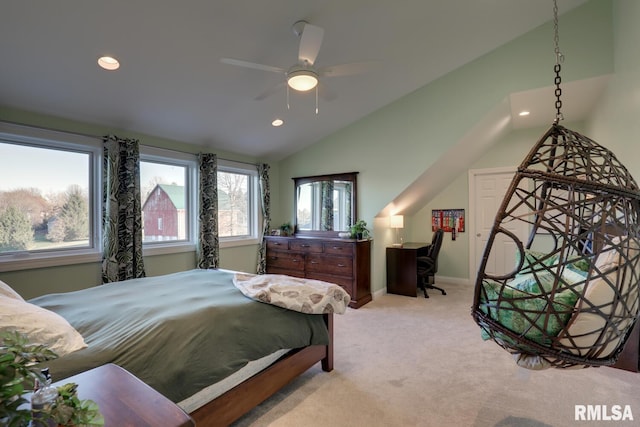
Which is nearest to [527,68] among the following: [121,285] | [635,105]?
[635,105]

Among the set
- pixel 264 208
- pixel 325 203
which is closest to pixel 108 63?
pixel 264 208

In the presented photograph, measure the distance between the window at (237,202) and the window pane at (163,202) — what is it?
2.02 ft

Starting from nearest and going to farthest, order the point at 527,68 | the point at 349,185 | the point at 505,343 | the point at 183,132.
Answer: the point at 505,343 < the point at 527,68 < the point at 183,132 < the point at 349,185

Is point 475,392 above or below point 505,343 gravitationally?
below

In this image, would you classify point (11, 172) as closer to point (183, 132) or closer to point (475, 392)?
point (183, 132)

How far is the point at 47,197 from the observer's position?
3115mm

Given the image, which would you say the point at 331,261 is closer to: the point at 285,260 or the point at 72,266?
the point at 285,260

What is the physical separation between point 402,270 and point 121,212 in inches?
153

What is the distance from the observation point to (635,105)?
8.19 ft

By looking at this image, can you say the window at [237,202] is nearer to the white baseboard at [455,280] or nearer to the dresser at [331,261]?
the dresser at [331,261]

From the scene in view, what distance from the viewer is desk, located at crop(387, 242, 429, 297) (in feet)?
14.9

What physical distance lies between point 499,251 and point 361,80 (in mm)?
3659

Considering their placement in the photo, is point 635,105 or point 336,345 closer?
point 635,105

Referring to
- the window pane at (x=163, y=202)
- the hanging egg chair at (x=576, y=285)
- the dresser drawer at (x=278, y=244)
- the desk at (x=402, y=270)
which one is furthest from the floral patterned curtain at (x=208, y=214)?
the hanging egg chair at (x=576, y=285)
